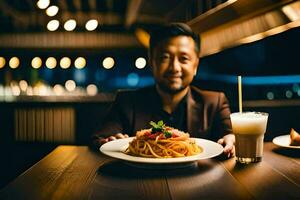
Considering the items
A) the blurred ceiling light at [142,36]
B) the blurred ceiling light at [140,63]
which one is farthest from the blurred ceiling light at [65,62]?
the blurred ceiling light at [142,36]

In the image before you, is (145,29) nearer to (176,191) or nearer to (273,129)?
(273,129)

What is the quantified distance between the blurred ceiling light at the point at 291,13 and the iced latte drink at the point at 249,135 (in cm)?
43

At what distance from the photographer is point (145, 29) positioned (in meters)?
6.57

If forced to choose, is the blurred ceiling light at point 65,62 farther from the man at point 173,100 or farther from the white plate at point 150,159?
the white plate at point 150,159

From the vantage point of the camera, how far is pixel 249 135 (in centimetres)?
148

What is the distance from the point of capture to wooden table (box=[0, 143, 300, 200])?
109 cm

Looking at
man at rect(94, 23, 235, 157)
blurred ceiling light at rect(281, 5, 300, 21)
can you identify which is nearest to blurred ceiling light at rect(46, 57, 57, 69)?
man at rect(94, 23, 235, 157)

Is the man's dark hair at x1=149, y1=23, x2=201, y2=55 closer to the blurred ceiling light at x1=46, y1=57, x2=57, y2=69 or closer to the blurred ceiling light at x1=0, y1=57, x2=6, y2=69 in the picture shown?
the blurred ceiling light at x1=46, y1=57, x2=57, y2=69

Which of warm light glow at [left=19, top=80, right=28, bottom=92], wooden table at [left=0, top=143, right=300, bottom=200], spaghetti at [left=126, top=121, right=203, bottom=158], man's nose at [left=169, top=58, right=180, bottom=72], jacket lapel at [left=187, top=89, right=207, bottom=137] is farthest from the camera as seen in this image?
warm light glow at [left=19, top=80, right=28, bottom=92]

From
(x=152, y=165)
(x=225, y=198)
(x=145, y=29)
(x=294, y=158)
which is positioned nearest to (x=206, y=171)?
(x=152, y=165)

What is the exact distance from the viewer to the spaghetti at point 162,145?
1.46 metres

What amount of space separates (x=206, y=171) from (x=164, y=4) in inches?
161

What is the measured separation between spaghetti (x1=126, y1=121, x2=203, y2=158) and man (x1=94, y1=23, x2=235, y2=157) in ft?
2.27

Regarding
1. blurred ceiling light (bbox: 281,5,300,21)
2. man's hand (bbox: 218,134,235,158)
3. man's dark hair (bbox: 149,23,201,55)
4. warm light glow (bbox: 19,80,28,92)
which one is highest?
man's dark hair (bbox: 149,23,201,55)
